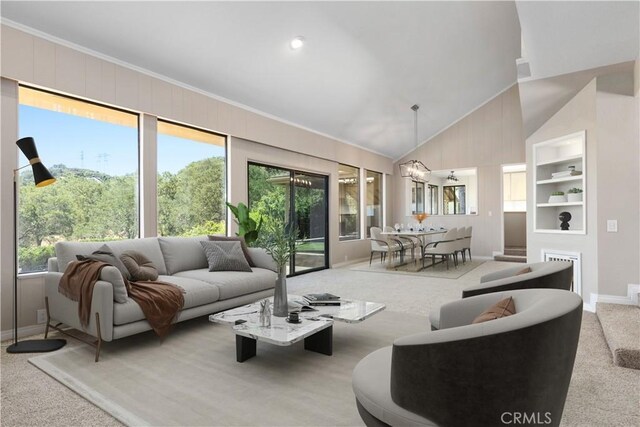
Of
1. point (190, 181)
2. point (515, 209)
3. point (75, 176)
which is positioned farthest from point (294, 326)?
point (515, 209)

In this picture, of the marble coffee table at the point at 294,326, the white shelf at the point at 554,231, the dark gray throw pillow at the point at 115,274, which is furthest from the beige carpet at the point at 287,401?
the white shelf at the point at 554,231

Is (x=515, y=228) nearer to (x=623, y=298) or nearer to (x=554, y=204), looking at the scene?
(x=554, y=204)

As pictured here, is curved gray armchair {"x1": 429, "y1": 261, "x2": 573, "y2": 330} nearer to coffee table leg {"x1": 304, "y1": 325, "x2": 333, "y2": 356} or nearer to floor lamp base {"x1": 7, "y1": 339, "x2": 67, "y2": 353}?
coffee table leg {"x1": 304, "y1": 325, "x2": 333, "y2": 356}

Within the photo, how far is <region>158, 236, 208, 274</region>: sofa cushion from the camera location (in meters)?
4.31

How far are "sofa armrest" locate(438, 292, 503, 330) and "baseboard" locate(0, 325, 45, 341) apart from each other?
12.7 feet

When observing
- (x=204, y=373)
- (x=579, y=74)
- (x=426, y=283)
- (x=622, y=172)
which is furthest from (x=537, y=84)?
(x=204, y=373)

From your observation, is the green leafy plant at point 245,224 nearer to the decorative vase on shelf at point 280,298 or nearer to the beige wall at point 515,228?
the decorative vase on shelf at point 280,298

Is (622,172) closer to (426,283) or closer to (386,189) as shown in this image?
(426,283)

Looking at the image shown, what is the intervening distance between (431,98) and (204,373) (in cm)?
725

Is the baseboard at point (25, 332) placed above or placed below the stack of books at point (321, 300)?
below

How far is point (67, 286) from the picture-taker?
3209mm

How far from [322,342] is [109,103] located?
11.9 feet

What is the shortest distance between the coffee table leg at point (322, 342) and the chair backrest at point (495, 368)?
1.73 meters

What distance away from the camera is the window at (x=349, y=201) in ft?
28.7
